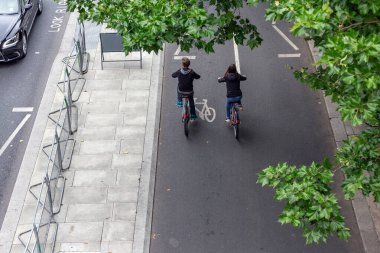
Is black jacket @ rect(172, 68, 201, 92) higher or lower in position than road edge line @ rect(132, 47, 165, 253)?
higher

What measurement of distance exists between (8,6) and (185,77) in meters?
6.95

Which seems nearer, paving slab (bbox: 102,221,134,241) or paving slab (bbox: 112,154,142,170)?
paving slab (bbox: 102,221,134,241)

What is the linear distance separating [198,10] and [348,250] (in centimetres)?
540

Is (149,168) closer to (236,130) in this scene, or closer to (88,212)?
(88,212)

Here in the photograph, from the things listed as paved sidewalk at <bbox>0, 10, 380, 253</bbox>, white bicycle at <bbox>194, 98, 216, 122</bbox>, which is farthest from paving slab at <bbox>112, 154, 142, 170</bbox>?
white bicycle at <bbox>194, 98, 216, 122</bbox>

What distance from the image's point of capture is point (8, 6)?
1661 centimetres

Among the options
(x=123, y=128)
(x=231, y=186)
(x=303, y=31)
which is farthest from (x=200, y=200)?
(x=303, y=31)

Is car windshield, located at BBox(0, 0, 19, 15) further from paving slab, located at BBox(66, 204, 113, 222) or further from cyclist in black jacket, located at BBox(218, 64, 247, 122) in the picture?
paving slab, located at BBox(66, 204, 113, 222)

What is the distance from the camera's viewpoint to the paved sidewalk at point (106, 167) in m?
11.0

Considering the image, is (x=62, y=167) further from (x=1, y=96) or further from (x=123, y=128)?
(x=1, y=96)

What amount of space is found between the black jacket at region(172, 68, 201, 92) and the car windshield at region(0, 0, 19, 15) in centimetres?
647

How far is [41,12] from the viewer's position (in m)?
18.7

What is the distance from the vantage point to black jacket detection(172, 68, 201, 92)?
12.6 m

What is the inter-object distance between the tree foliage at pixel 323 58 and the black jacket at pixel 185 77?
3176 mm
